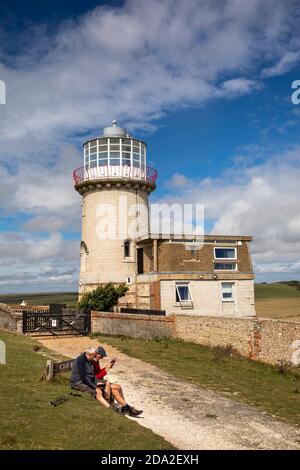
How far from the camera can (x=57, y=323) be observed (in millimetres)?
28578

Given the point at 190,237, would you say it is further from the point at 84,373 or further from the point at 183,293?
the point at 84,373

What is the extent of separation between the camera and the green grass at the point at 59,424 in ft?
27.9

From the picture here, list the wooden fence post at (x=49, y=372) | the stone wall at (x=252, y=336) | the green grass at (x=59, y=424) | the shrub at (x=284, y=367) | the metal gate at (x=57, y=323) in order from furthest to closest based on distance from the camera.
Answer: the metal gate at (x=57, y=323)
the stone wall at (x=252, y=336)
the shrub at (x=284, y=367)
the wooden fence post at (x=49, y=372)
the green grass at (x=59, y=424)

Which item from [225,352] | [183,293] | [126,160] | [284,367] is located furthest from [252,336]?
[126,160]

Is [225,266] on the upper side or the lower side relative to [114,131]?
lower

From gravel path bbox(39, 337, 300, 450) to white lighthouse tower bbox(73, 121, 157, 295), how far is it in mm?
16905

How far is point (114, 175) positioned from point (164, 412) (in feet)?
78.2

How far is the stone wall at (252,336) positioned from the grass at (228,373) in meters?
0.50

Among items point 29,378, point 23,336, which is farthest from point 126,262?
point 29,378

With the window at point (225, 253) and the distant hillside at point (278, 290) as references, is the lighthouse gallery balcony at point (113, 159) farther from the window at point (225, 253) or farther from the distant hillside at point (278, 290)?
the distant hillside at point (278, 290)

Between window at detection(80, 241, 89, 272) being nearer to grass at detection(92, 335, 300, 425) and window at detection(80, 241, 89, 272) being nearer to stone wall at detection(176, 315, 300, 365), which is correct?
grass at detection(92, 335, 300, 425)

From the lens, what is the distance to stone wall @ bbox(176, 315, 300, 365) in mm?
19508

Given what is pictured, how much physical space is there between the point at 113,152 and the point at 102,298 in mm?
10400

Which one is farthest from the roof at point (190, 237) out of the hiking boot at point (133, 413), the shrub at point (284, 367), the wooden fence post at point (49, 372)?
the hiking boot at point (133, 413)
